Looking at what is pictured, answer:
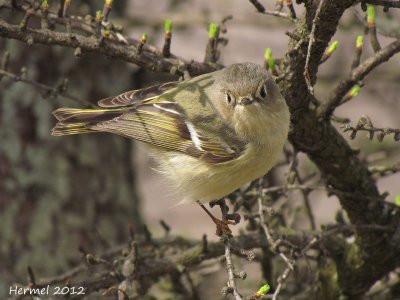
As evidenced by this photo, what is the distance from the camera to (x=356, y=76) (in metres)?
3.09

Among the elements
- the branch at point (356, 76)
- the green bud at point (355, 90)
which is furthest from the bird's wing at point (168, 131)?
the green bud at point (355, 90)

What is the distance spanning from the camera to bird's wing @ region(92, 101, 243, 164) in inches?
145

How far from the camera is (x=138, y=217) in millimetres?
5598

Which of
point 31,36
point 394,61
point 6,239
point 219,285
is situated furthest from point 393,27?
point 6,239

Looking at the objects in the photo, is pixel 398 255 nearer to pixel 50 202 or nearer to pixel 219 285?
pixel 219 285

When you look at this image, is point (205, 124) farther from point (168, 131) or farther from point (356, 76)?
point (356, 76)

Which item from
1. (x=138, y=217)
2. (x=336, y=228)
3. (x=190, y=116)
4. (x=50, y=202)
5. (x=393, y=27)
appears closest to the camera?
(x=336, y=228)

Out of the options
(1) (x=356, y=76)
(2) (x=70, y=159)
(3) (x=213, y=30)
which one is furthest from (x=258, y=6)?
(2) (x=70, y=159)

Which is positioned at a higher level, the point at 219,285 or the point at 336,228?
the point at 336,228

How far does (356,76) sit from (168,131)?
47.2 inches

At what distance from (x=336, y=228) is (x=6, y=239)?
2595 millimetres

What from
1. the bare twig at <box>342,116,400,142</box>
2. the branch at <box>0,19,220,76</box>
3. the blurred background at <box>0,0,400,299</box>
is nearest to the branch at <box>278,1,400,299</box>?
the bare twig at <box>342,116,400,142</box>

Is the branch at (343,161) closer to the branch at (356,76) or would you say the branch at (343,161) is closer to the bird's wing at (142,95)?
the branch at (356,76)

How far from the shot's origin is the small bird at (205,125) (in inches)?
136
